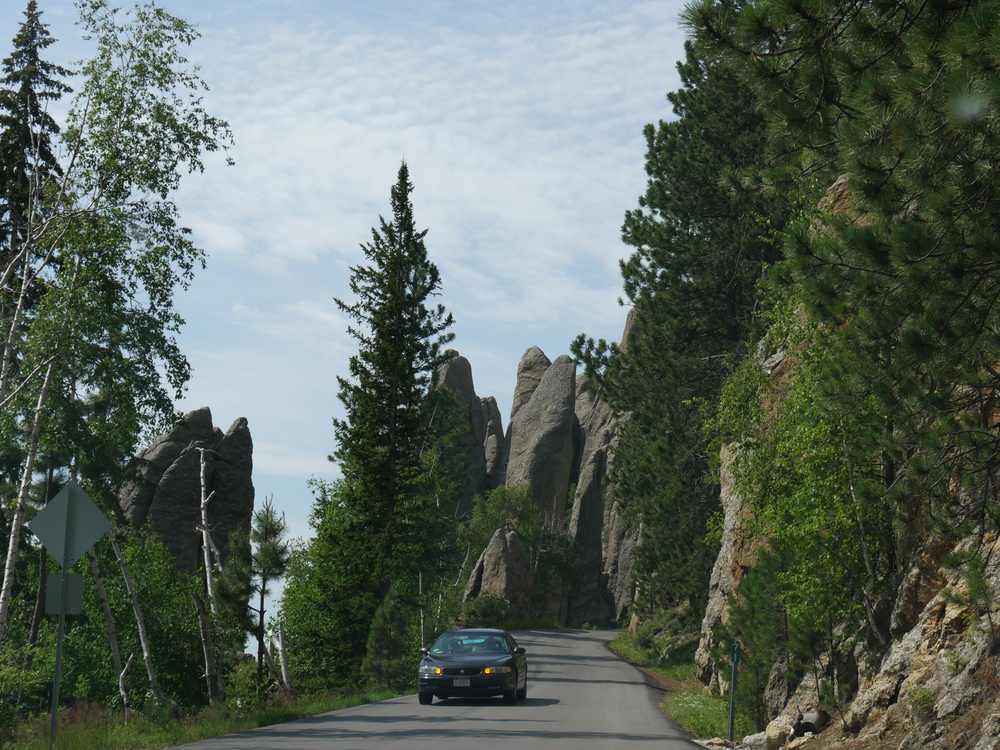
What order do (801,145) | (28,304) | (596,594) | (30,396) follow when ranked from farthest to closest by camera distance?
(596,594), (28,304), (30,396), (801,145)

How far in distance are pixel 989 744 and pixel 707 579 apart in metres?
18.5

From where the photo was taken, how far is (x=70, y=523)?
9.82m

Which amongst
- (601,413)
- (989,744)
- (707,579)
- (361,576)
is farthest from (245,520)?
(601,413)

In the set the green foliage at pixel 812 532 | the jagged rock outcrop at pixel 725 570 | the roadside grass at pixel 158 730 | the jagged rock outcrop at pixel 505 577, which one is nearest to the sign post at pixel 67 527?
the roadside grass at pixel 158 730

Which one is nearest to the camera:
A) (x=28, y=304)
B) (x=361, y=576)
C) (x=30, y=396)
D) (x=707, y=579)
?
(x=30, y=396)

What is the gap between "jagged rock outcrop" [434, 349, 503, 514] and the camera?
3211 inches

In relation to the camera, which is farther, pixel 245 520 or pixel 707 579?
pixel 245 520

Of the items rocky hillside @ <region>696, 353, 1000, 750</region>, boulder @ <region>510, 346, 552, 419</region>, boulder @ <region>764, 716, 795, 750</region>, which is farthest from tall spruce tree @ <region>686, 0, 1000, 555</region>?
boulder @ <region>510, 346, 552, 419</region>

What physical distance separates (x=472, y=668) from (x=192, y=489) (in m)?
30.3

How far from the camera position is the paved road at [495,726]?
10594mm

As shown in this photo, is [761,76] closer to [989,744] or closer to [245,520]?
[989,744]

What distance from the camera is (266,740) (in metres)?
10.8

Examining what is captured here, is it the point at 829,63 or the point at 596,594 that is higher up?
the point at 829,63

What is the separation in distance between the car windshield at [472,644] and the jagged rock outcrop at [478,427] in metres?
62.3
